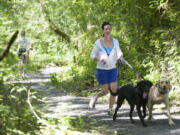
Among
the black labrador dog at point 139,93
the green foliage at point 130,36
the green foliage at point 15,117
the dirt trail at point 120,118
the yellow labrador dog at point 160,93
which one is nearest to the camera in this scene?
the green foliage at point 15,117

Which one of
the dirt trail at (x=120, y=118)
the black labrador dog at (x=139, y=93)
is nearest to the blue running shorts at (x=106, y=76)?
the black labrador dog at (x=139, y=93)

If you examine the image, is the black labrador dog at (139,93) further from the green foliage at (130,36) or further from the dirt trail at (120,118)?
the green foliage at (130,36)

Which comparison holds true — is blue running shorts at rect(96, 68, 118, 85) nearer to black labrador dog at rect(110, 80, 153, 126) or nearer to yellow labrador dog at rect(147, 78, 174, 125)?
black labrador dog at rect(110, 80, 153, 126)

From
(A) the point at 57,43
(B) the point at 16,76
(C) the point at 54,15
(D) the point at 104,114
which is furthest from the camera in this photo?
(C) the point at 54,15

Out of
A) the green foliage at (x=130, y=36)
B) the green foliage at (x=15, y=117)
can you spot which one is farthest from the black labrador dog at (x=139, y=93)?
the green foliage at (x=15, y=117)

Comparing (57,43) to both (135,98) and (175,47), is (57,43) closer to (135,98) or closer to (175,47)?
(175,47)

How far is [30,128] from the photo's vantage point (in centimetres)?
427

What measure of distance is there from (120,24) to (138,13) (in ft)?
5.45

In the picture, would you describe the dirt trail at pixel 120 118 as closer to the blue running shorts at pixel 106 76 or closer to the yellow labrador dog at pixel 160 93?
the yellow labrador dog at pixel 160 93

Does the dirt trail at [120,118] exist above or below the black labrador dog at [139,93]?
below

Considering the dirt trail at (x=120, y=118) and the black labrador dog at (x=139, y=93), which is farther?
the black labrador dog at (x=139, y=93)

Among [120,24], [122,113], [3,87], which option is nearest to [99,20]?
[120,24]

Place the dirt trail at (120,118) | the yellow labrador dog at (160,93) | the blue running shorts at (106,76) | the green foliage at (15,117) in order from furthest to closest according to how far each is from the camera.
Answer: the blue running shorts at (106,76) → the yellow labrador dog at (160,93) → the dirt trail at (120,118) → the green foliage at (15,117)

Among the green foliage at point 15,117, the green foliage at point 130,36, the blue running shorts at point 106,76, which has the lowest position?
the green foliage at point 15,117
